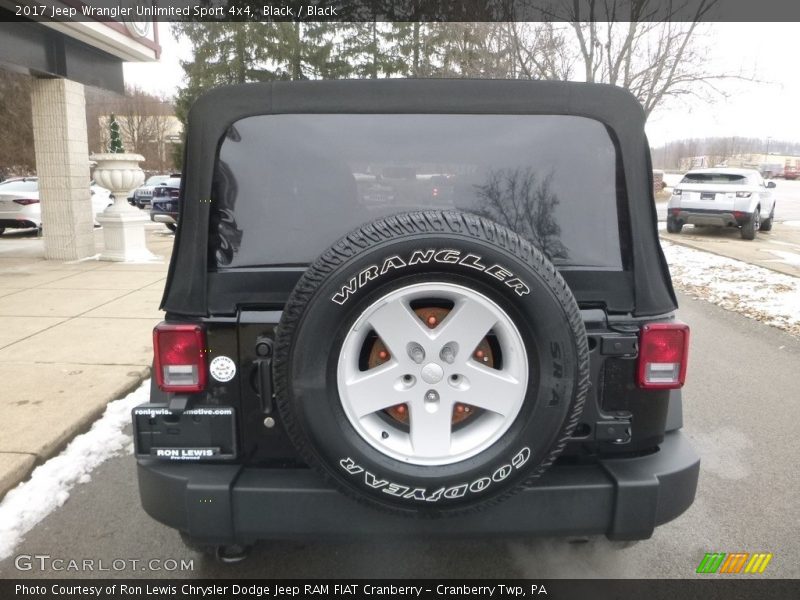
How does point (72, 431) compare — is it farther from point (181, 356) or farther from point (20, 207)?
point (20, 207)

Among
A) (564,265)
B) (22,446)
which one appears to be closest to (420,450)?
(564,265)

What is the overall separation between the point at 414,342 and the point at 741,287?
28.4ft

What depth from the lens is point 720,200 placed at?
14.7m

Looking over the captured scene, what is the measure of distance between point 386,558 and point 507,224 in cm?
155

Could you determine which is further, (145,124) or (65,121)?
(145,124)

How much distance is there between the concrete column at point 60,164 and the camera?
10961mm

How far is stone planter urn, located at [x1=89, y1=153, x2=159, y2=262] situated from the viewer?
11188 mm

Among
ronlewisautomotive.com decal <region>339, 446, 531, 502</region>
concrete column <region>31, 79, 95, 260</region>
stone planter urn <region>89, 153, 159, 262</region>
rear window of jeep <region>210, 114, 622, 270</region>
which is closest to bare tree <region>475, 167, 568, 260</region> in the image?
rear window of jeep <region>210, 114, 622, 270</region>

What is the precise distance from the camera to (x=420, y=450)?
6.41ft

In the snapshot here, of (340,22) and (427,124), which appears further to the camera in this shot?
(340,22)

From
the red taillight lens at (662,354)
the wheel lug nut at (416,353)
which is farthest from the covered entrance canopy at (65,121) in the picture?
the red taillight lens at (662,354)

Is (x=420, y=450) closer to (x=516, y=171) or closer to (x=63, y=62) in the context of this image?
(x=516, y=171)

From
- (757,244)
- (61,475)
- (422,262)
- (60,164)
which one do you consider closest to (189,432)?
(422,262)

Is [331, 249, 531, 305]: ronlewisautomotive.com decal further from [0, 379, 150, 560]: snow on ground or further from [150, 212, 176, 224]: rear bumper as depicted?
[150, 212, 176, 224]: rear bumper
